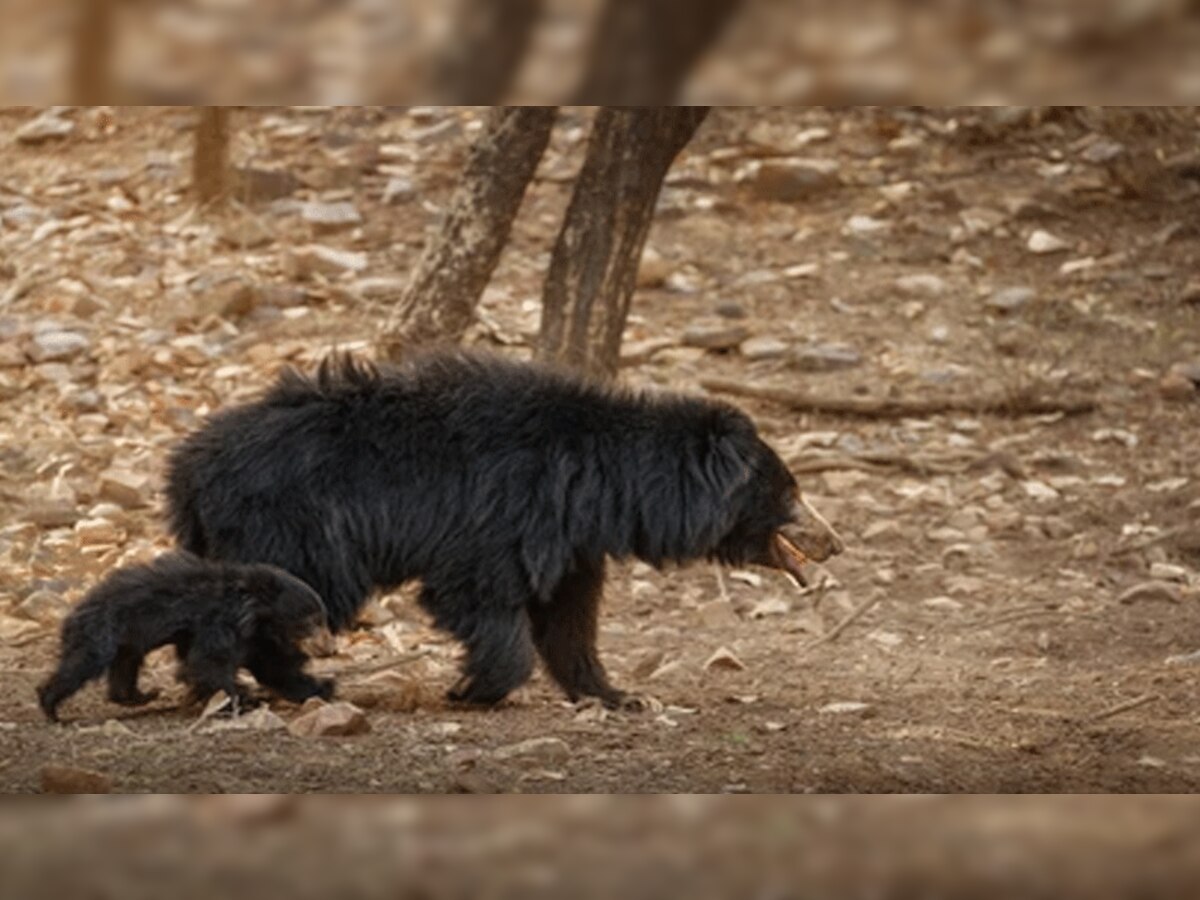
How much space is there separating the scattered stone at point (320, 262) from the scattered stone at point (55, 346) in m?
1.14

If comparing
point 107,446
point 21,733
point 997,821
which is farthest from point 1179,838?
point 107,446

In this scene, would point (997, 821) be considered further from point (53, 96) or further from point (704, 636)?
point (704, 636)

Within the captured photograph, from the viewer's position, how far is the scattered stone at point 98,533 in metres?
6.87

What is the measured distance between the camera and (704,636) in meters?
6.81

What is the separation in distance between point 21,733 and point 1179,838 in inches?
116

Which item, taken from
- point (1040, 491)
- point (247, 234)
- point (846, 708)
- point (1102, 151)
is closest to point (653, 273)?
point (247, 234)

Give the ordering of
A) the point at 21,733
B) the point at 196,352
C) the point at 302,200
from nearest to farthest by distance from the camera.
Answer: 1. the point at 21,733
2. the point at 196,352
3. the point at 302,200

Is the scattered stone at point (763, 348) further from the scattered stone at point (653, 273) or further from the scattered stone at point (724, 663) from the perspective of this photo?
the scattered stone at point (724, 663)

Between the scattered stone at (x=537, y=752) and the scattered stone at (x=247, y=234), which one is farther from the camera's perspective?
the scattered stone at (x=247, y=234)

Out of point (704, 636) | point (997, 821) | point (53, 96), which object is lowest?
point (704, 636)

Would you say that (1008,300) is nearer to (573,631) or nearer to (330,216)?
(330,216)

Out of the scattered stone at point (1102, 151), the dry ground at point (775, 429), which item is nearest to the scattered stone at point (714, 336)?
the dry ground at point (775, 429)

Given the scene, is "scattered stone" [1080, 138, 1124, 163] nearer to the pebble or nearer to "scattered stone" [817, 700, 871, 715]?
the pebble

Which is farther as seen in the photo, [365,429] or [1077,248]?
[1077,248]
